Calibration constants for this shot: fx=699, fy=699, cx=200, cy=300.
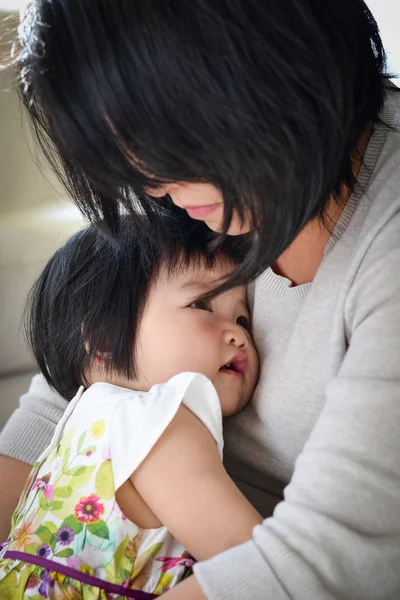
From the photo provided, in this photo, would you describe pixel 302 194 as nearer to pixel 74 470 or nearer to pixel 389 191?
pixel 389 191

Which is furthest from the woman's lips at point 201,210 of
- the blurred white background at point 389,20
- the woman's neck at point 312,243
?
the blurred white background at point 389,20

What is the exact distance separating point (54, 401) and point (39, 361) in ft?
0.28

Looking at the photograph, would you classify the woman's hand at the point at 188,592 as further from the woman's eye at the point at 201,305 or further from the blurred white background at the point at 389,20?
the blurred white background at the point at 389,20

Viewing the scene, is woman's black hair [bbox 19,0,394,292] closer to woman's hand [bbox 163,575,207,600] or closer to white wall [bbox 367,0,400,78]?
woman's hand [bbox 163,575,207,600]

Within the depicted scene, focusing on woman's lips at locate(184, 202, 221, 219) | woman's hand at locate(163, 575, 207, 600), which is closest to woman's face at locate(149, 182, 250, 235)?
woman's lips at locate(184, 202, 221, 219)

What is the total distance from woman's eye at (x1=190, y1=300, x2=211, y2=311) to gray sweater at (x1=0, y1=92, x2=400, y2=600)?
145 millimetres

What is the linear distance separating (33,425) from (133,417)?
371 millimetres

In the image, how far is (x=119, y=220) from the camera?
0.96 metres

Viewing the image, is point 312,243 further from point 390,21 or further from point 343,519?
point 390,21

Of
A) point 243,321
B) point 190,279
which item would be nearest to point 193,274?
point 190,279

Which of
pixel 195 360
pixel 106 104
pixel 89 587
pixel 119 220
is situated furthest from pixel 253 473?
pixel 106 104

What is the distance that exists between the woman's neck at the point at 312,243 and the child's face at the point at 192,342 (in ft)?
0.33

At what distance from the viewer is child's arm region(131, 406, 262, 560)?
0.75m

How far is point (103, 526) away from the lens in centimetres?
80
